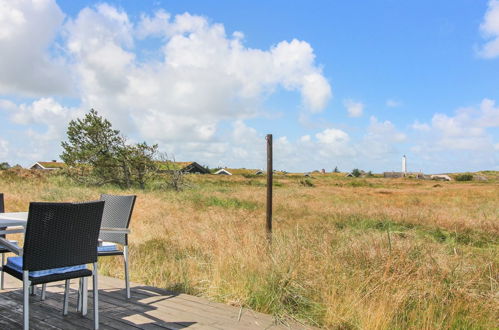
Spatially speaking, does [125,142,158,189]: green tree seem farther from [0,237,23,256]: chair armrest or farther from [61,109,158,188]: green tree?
[0,237,23,256]: chair armrest

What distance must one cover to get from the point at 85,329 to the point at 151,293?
0.96 metres

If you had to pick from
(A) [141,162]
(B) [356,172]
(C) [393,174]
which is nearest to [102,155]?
(A) [141,162]

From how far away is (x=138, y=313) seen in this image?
3070mm

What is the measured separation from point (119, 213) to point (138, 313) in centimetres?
84

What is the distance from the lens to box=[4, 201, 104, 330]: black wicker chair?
229cm

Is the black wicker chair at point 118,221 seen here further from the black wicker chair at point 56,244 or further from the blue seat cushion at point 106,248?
the black wicker chair at point 56,244

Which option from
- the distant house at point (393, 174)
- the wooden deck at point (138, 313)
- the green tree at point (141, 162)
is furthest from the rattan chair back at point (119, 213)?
the distant house at point (393, 174)

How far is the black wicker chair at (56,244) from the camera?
229 cm

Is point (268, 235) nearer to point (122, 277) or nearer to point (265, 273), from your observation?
point (265, 273)

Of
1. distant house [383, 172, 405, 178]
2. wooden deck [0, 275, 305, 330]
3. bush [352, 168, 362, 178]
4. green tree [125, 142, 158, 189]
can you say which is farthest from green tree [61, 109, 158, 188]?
distant house [383, 172, 405, 178]

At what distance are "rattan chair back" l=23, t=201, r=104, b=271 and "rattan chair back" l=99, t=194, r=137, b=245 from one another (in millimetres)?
824

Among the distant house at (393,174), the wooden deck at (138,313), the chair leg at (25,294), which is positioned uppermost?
the distant house at (393,174)

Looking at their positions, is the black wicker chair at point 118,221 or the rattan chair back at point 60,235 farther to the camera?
the black wicker chair at point 118,221

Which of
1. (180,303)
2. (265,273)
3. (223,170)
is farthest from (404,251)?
(223,170)
